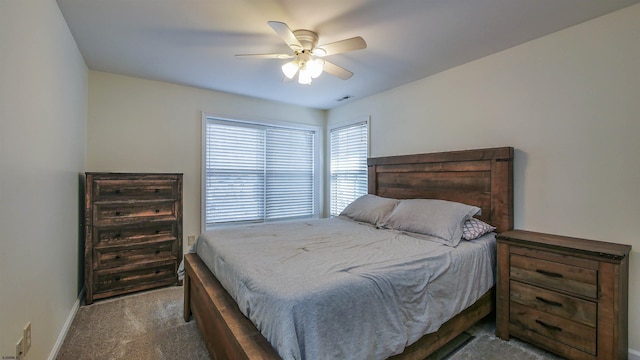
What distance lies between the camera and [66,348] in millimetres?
1933

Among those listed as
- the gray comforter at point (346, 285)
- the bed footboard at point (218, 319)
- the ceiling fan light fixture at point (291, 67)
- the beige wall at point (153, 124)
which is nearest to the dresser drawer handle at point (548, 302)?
the gray comforter at point (346, 285)

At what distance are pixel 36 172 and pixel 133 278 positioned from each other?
1.69 metres

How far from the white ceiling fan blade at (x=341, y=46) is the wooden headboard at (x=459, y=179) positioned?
1512mm

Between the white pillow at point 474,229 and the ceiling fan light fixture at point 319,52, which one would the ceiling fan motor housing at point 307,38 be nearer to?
the ceiling fan light fixture at point 319,52

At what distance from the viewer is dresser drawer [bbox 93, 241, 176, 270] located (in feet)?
8.79

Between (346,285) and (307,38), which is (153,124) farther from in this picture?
(346,285)

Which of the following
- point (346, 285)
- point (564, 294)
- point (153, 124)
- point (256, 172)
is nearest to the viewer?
point (346, 285)

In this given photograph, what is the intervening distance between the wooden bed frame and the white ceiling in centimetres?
97

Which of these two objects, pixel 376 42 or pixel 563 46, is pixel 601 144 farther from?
pixel 376 42

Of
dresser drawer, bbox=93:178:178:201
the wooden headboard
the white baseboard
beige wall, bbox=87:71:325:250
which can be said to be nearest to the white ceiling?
beige wall, bbox=87:71:325:250

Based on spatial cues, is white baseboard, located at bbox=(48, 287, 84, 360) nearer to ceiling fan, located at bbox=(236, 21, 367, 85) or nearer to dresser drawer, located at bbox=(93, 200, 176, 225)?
dresser drawer, located at bbox=(93, 200, 176, 225)

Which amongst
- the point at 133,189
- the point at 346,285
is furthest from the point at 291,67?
the point at 133,189

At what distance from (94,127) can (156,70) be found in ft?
3.02

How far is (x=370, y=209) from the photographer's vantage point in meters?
3.04
